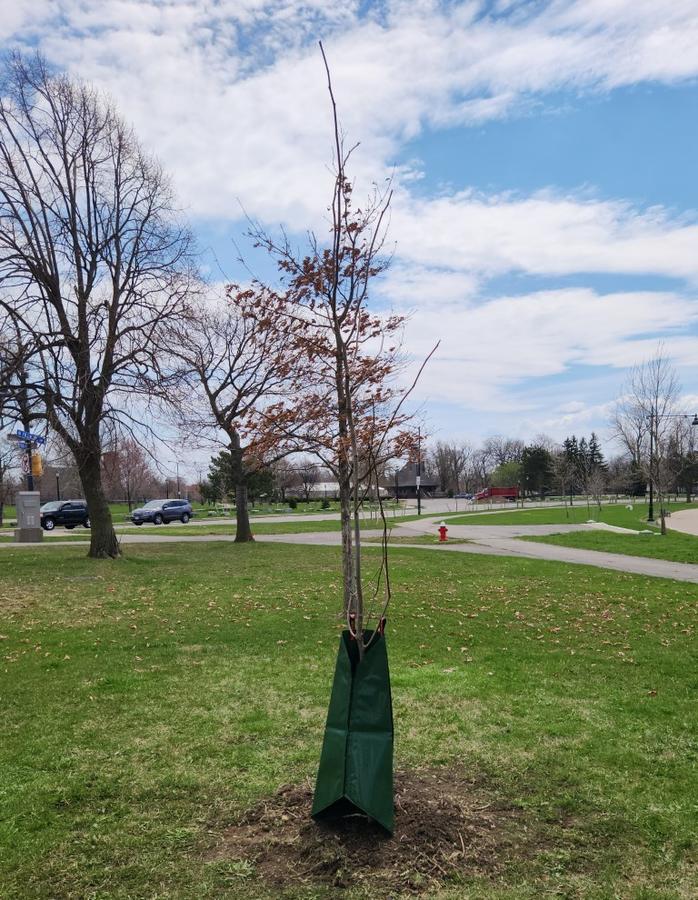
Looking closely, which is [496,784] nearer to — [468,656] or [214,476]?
[468,656]

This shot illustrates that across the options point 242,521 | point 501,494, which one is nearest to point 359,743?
point 242,521

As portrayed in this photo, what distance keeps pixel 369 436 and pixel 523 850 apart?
2.18 m

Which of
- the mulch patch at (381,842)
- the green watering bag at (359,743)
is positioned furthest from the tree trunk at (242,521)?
the green watering bag at (359,743)

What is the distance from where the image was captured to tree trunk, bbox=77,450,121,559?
56.0ft

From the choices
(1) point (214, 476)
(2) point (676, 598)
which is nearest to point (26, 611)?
(2) point (676, 598)

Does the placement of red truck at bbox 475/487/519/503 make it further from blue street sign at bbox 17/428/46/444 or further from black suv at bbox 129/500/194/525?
blue street sign at bbox 17/428/46/444

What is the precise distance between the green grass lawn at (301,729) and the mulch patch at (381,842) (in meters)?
0.09

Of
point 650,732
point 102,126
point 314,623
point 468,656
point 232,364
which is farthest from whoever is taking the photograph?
point 232,364

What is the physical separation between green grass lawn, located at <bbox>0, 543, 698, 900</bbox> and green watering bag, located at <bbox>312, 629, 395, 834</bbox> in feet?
1.54

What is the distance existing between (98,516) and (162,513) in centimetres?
2674

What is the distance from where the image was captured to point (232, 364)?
24.6 metres

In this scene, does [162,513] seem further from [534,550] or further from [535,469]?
[535,469]

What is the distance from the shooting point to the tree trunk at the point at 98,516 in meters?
17.1

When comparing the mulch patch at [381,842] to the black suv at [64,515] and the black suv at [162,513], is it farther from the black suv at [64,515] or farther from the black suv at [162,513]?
the black suv at [162,513]
